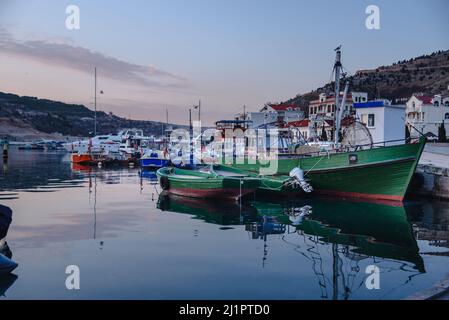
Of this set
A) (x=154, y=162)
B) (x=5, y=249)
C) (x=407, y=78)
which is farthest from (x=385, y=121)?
(x=407, y=78)

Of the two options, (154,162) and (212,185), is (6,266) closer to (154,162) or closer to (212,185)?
(212,185)

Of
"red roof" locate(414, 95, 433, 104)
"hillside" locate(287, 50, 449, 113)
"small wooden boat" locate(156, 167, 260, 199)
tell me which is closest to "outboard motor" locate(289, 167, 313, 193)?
"small wooden boat" locate(156, 167, 260, 199)

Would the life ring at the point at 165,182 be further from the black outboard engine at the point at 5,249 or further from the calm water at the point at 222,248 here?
the black outboard engine at the point at 5,249

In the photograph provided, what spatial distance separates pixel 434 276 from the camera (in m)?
11.1

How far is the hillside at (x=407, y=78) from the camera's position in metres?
118

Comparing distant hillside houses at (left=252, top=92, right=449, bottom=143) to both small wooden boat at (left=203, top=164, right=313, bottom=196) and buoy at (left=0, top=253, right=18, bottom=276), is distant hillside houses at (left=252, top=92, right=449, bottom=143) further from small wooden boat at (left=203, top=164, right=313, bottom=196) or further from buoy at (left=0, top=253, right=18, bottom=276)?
buoy at (left=0, top=253, right=18, bottom=276)

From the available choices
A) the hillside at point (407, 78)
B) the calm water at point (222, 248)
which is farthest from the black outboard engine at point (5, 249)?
the hillside at point (407, 78)

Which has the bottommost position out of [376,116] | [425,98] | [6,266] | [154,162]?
[6,266]

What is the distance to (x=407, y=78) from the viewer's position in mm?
131250

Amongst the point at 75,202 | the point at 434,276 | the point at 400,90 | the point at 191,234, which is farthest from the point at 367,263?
the point at 400,90

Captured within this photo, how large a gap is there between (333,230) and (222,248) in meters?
4.84

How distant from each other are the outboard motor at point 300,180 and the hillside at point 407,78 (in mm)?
91425

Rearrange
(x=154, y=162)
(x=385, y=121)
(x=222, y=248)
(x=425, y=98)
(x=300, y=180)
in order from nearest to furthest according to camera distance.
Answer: (x=222, y=248) → (x=300, y=180) → (x=385, y=121) → (x=154, y=162) → (x=425, y=98)
